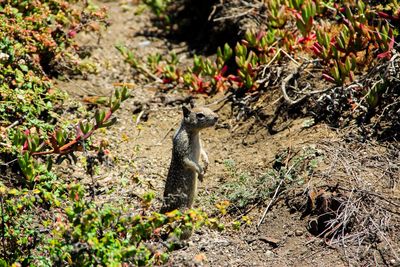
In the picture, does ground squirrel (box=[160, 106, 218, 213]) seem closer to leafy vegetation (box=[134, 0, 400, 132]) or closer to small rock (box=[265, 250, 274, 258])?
small rock (box=[265, 250, 274, 258])

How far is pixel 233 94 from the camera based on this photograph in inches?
302

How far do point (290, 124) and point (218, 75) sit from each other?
1302mm

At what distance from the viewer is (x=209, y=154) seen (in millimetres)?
7090

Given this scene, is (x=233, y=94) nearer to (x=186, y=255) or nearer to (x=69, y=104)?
(x=69, y=104)

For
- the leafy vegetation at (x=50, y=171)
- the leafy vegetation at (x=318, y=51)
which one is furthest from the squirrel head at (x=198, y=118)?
the leafy vegetation at (x=318, y=51)

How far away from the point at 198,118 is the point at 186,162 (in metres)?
0.43

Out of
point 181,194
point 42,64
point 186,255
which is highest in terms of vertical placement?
point 42,64

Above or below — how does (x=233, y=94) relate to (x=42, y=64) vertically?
below

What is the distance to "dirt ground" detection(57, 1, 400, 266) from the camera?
213 inches

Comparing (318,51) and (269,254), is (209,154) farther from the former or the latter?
(269,254)

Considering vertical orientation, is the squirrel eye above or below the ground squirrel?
above

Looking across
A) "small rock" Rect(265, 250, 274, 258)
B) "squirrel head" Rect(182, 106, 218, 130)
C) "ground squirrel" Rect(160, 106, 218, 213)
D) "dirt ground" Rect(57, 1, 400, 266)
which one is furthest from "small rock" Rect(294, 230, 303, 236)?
"squirrel head" Rect(182, 106, 218, 130)

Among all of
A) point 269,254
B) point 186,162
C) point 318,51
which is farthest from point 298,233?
point 318,51

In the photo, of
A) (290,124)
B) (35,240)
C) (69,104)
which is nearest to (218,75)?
(290,124)
